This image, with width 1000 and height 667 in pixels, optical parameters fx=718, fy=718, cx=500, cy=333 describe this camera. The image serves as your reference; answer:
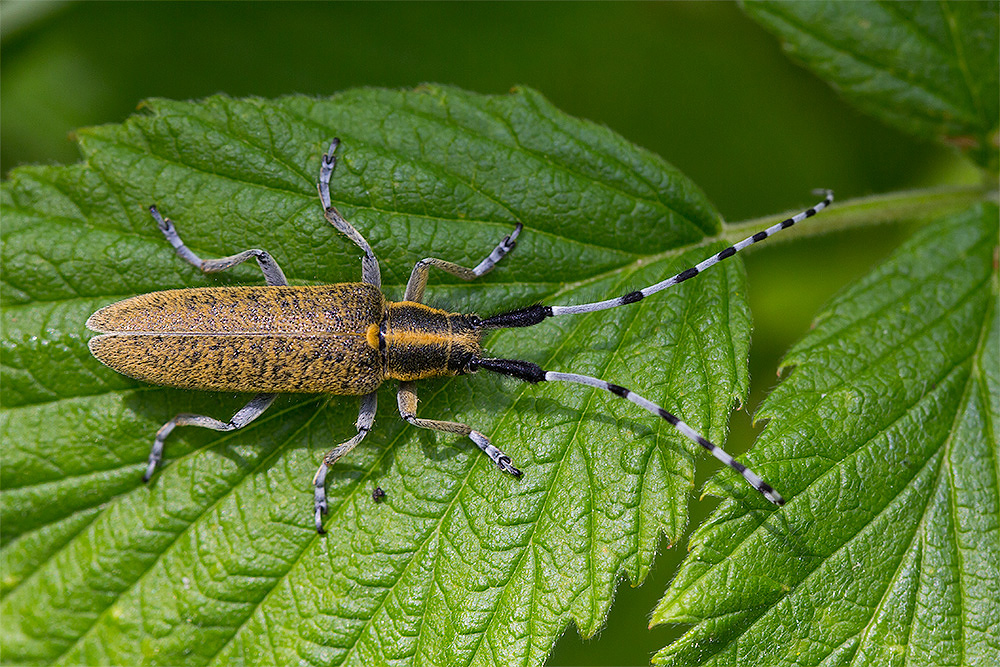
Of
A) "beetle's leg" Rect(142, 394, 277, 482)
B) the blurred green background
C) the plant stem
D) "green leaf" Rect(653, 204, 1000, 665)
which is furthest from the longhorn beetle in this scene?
the blurred green background

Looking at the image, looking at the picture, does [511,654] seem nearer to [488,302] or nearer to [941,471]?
[488,302]

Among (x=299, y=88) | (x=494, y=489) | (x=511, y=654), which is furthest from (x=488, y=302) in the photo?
(x=299, y=88)

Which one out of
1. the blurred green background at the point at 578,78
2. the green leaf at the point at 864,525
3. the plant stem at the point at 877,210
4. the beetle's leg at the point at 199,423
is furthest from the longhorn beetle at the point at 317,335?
the blurred green background at the point at 578,78

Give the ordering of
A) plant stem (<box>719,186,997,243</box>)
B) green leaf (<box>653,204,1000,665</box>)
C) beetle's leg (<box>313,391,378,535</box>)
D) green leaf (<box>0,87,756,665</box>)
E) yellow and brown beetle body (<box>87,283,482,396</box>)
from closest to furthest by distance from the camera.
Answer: green leaf (<box>653,204,1000,665</box>) < green leaf (<box>0,87,756,665</box>) < beetle's leg (<box>313,391,378,535</box>) < yellow and brown beetle body (<box>87,283,482,396</box>) < plant stem (<box>719,186,997,243</box>)

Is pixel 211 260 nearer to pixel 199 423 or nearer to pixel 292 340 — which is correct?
pixel 292 340

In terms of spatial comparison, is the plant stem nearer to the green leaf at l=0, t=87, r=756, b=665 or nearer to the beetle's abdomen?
the green leaf at l=0, t=87, r=756, b=665
